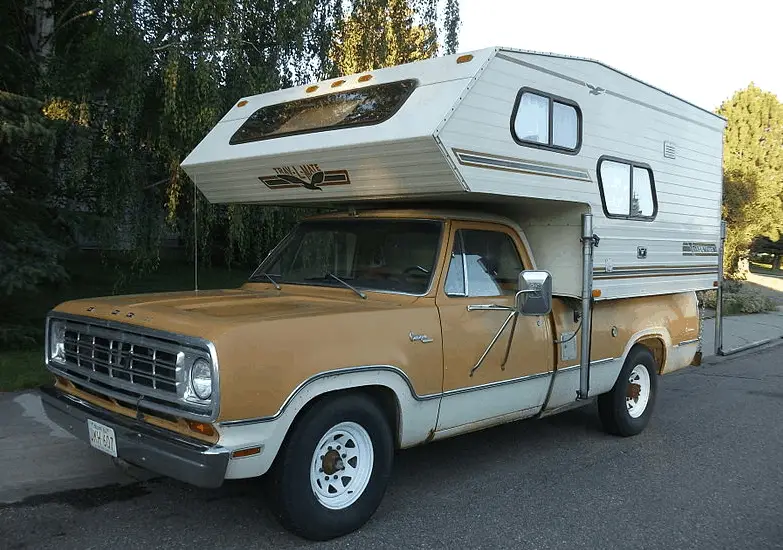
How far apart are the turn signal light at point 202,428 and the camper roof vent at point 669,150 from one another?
511 cm

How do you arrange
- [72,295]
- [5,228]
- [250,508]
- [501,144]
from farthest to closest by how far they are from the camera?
[72,295] < [5,228] < [501,144] < [250,508]

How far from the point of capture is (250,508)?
4359mm

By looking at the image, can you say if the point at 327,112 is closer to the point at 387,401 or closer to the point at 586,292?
the point at 387,401

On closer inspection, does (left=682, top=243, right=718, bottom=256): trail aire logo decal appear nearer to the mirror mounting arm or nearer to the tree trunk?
the mirror mounting arm

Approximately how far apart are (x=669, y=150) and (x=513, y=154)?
2714mm

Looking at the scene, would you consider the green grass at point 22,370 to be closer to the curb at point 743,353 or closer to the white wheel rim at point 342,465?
the white wheel rim at point 342,465

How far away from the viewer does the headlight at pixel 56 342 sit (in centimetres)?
443

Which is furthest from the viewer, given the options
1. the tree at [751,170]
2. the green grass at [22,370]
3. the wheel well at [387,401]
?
Answer: the tree at [751,170]

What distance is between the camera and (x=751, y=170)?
2342 cm

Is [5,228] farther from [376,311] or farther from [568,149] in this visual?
[568,149]

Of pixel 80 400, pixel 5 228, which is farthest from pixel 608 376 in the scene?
pixel 5 228

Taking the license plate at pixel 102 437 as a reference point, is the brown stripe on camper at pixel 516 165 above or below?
above

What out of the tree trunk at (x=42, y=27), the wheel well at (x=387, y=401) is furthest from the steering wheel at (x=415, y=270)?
the tree trunk at (x=42, y=27)

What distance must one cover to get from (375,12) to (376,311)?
26.9ft
